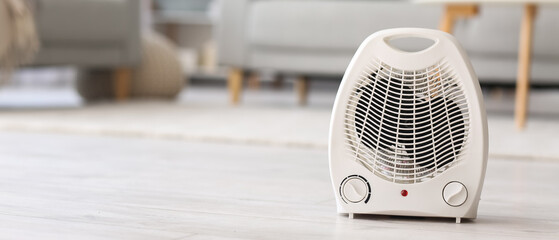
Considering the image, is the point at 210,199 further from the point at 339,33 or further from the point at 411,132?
the point at 339,33

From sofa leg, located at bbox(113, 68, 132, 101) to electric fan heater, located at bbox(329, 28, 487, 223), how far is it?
274cm

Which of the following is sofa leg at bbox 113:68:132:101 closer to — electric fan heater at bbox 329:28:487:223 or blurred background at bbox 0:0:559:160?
blurred background at bbox 0:0:559:160

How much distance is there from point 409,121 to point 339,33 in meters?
2.23

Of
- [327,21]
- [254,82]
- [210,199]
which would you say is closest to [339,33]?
[327,21]

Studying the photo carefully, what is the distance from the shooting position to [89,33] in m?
3.26

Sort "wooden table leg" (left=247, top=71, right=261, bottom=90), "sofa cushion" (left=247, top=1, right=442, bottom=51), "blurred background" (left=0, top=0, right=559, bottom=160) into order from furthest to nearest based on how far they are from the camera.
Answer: "wooden table leg" (left=247, top=71, right=261, bottom=90), "sofa cushion" (left=247, top=1, right=442, bottom=51), "blurred background" (left=0, top=0, right=559, bottom=160)

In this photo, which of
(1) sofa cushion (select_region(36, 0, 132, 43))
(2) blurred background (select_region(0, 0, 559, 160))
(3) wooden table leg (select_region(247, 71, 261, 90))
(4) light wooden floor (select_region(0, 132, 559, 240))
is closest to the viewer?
(4) light wooden floor (select_region(0, 132, 559, 240))

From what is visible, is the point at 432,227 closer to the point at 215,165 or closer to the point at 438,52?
the point at 438,52

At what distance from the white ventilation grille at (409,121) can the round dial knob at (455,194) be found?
0.08 ft

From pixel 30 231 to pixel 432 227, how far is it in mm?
483

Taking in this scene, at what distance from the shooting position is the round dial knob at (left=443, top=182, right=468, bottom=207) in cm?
Answer: 107

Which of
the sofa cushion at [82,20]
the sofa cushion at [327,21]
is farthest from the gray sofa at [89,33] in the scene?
the sofa cushion at [327,21]

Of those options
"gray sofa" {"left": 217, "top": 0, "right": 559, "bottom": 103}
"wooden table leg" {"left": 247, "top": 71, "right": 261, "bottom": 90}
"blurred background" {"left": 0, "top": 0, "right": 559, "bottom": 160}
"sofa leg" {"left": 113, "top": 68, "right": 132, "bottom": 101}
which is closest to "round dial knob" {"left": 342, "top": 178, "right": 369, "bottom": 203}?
"blurred background" {"left": 0, "top": 0, "right": 559, "bottom": 160}

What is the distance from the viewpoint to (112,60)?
135 inches
